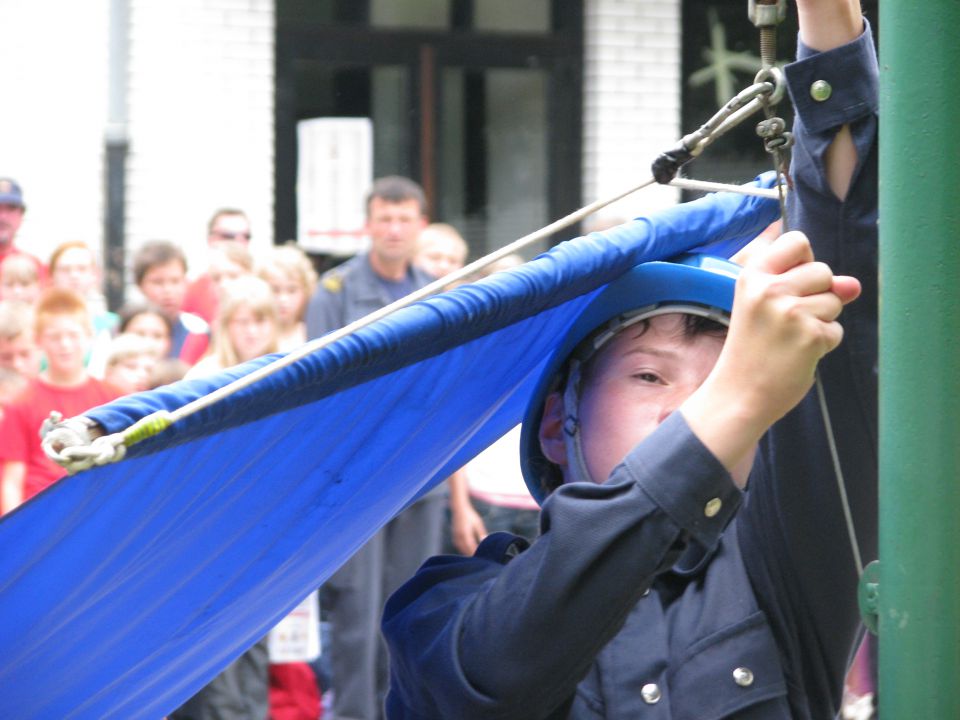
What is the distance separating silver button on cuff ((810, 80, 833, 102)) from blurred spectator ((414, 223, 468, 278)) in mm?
4682

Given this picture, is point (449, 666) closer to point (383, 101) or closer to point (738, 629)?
point (738, 629)

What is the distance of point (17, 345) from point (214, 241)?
227cm

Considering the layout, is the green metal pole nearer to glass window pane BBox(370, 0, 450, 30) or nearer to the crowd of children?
the crowd of children

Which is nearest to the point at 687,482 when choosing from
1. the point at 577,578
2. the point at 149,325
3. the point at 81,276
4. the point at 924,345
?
the point at 577,578

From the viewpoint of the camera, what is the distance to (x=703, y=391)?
1.65 meters

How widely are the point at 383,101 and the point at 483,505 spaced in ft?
13.0

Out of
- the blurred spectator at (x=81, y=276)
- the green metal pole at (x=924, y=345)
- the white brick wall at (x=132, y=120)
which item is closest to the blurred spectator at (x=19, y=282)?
the blurred spectator at (x=81, y=276)

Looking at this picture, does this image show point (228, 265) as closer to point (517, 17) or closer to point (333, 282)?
Answer: point (333, 282)

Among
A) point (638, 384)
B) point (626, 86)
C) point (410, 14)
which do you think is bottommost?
point (638, 384)

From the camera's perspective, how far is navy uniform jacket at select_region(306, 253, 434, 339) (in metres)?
5.90

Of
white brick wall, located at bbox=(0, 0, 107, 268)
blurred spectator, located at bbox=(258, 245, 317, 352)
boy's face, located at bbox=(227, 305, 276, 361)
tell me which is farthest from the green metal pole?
white brick wall, located at bbox=(0, 0, 107, 268)

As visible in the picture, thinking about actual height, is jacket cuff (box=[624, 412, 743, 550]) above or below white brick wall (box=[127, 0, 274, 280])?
below

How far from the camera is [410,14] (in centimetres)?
927

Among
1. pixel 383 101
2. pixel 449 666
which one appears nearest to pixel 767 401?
pixel 449 666
